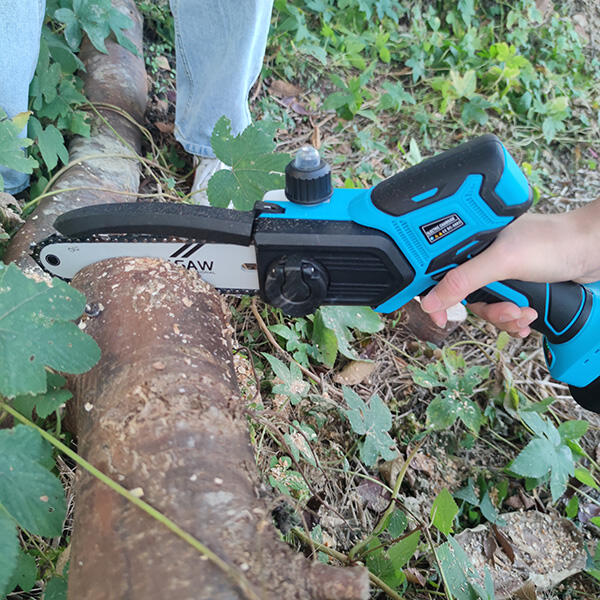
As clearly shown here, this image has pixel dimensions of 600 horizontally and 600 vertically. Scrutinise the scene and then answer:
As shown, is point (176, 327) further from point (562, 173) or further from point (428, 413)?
point (562, 173)

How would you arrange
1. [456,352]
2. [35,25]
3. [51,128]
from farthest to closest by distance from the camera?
[456,352] → [51,128] → [35,25]

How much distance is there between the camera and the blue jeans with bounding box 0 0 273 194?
1614mm

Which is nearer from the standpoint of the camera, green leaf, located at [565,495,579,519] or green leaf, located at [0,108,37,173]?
green leaf, located at [0,108,37,173]

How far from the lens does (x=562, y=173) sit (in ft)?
10.7

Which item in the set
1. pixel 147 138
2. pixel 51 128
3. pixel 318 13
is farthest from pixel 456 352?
pixel 318 13

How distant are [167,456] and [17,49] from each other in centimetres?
134

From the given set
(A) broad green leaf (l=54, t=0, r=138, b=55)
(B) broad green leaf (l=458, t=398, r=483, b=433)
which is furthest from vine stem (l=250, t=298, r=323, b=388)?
(A) broad green leaf (l=54, t=0, r=138, b=55)

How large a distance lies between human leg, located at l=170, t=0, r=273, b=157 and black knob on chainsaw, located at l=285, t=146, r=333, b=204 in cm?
89

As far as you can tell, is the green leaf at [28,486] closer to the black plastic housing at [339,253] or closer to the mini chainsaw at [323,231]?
the mini chainsaw at [323,231]

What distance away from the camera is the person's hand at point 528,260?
138 centimetres

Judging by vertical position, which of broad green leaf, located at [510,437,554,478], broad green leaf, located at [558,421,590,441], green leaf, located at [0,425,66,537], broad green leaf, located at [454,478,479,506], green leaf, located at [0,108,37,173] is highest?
green leaf, located at [0,108,37,173]

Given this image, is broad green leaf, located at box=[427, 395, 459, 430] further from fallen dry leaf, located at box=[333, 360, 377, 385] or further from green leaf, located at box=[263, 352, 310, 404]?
green leaf, located at box=[263, 352, 310, 404]

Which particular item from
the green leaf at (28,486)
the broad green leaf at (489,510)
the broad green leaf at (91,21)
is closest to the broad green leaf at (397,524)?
the broad green leaf at (489,510)

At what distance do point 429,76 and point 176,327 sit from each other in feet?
9.31
